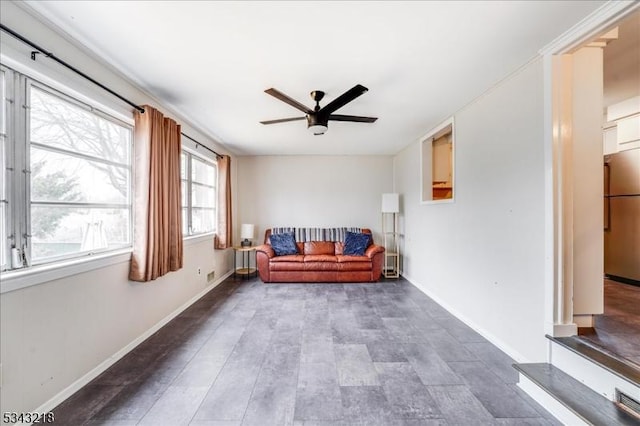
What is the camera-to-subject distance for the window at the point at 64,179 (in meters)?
1.55

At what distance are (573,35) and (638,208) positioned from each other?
10.9 ft

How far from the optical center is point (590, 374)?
162cm

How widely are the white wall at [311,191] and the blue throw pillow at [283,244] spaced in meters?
0.56

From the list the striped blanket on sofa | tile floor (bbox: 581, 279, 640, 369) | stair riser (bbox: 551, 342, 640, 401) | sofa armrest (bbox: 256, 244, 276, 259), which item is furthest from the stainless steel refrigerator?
sofa armrest (bbox: 256, 244, 276, 259)

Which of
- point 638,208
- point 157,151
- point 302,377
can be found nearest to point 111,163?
point 157,151

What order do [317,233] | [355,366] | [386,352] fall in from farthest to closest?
[317,233]
[386,352]
[355,366]

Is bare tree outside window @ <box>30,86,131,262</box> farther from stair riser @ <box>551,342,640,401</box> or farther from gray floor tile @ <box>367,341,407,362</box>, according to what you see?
stair riser @ <box>551,342,640,401</box>

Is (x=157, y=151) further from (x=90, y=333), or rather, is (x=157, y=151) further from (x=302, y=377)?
(x=302, y=377)

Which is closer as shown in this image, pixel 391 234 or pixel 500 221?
pixel 500 221

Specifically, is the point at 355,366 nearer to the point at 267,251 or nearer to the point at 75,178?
the point at 75,178

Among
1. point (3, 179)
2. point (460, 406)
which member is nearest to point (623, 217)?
point (460, 406)

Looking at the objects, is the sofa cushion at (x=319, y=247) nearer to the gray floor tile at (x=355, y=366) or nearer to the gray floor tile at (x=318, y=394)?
the gray floor tile at (x=355, y=366)

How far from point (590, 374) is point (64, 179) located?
12.3 ft

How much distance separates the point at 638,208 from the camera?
11.4 ft
